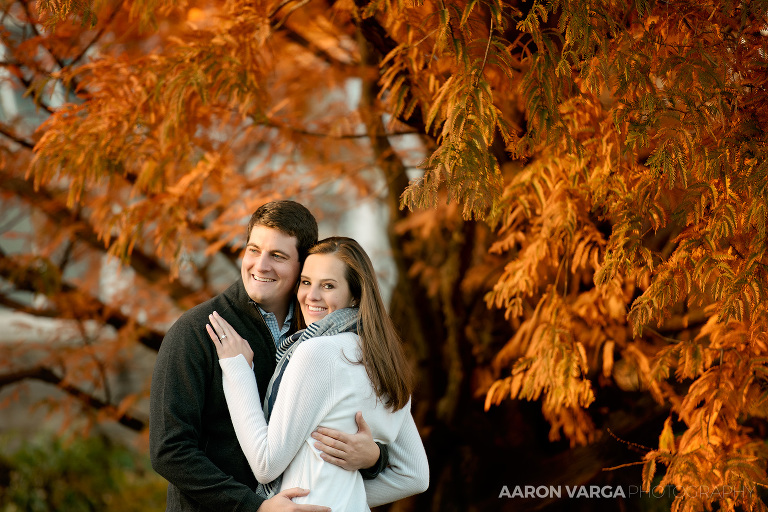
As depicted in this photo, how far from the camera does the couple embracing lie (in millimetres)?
2068

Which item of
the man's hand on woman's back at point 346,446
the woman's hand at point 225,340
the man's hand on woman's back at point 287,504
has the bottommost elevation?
the man's hand on woman's back at point 287,504

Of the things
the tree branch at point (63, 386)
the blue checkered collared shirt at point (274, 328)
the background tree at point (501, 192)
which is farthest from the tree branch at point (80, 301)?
the blue checkered collared shirt at point (274, 328)

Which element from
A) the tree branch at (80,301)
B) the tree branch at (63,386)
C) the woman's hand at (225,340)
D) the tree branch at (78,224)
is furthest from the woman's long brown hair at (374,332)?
the tree branch at (63,386)

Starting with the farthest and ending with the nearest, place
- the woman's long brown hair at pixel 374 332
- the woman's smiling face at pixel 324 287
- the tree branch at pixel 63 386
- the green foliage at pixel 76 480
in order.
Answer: the green foliage at pixel 76 480
the tree branch at pixel 63 386
the woman's smiling face at pixel 324 287
the woman's long brown hair at pixel 374 332

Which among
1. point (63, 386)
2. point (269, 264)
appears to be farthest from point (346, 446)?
point (63, 386)

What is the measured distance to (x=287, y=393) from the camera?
2041 mm

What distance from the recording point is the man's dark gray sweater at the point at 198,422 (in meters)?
2.11

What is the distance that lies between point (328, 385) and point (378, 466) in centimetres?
39

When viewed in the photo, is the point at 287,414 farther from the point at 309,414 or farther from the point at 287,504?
the point at 287,504

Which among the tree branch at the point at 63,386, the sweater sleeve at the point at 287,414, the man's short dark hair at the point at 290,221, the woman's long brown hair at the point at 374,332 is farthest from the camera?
the tree branch at the point at 63,386

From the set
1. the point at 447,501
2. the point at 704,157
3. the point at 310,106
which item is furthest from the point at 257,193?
the point at 704,157

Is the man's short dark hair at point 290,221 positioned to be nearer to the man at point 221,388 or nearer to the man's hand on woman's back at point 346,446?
the man at point 221,388

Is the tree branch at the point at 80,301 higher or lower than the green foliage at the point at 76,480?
higher

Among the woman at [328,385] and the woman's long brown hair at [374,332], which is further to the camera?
the woman's long brown hair at [374,332]
